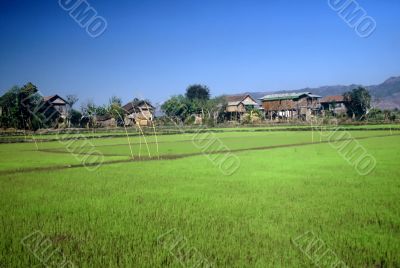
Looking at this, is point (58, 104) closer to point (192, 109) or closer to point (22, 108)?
point (22, 108)

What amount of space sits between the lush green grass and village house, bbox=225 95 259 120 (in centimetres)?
5281

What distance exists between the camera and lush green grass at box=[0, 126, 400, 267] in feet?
14.8

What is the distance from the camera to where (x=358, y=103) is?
5638 cm

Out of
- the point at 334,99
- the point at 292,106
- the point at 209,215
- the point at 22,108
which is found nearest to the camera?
the point at 209,215

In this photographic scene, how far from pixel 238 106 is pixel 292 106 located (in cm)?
869

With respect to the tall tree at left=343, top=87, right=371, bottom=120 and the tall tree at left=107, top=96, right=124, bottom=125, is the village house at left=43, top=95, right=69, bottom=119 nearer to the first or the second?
the tall tree at left=107, top=96, right=124, bottom=125

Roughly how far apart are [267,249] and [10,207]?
4.91m

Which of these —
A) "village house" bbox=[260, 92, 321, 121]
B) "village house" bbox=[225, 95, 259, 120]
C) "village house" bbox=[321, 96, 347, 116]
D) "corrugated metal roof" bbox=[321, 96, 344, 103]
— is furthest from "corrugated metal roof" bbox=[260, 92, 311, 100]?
"corrugated metal roof" bbox=[321, 96, 344, 103]

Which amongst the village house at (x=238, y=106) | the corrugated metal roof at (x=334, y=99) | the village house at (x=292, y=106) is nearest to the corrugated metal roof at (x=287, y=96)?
the village house at (x=292, y=106)

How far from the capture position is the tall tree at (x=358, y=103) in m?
55.1

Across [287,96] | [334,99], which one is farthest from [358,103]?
[287,96]

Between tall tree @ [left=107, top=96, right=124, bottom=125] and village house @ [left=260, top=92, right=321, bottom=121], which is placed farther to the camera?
village house @ [left=260, top=92, right=321, bottom=121]

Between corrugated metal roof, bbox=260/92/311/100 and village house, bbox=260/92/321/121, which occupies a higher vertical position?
corrugated metal roof, bbox=260/92/311/100

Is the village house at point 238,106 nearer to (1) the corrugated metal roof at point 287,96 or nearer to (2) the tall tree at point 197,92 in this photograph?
(1) the corrugated metal roof at point 287,96
